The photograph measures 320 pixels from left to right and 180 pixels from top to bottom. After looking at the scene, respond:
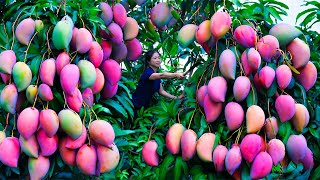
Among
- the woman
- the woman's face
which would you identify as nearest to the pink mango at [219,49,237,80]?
the woman

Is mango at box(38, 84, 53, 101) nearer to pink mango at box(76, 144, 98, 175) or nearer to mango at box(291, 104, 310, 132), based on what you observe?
pink mango at box(76, 144, 98, 175)

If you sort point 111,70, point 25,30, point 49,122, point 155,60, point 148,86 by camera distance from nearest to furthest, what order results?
point 49,122, point 25,30, point 111,70, point 148,86, point 155,60

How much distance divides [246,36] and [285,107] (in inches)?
8.5

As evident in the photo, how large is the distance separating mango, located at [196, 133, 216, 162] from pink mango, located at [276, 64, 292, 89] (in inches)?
9.3

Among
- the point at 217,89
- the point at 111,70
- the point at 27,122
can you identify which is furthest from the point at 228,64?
the point at 27,122

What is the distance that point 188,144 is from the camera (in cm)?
148

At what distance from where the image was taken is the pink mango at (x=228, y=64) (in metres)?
1.45

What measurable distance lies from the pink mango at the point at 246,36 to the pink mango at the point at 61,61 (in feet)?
1.50

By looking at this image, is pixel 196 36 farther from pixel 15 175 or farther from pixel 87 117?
pixel 15 175

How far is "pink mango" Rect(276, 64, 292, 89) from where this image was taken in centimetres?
144

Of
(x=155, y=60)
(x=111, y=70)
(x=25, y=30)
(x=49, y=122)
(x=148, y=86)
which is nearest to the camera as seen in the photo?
(x=49, y=122)

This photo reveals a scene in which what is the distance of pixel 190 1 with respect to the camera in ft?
5.64

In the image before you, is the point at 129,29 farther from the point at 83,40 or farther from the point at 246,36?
the point at 246,36

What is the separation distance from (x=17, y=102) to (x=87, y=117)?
190 millimetres
